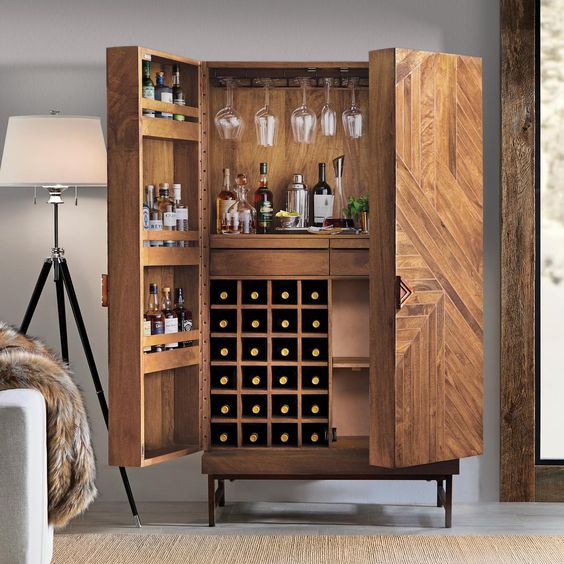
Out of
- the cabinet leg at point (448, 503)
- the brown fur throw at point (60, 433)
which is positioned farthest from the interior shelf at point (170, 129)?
the cabinet leg at point (448, 503)

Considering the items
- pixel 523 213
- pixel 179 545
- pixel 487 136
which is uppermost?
pixel 487 136

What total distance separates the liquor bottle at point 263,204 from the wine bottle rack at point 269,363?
0.25 m

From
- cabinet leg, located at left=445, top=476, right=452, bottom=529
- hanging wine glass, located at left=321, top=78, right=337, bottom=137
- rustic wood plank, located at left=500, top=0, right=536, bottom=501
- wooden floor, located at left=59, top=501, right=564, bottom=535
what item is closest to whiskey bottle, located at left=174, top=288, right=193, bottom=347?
wooden floor, located at left=59, top=501, right=564, bottom=535

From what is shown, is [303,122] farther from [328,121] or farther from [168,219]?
A: [168,219]

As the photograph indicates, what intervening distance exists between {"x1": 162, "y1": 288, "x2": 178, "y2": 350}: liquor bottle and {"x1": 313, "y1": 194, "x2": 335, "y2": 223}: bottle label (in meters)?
0.76

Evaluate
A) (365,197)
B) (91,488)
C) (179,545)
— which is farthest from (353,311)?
(91,488)

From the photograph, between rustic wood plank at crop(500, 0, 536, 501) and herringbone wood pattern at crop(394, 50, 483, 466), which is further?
rustic wood plank at crop(500, 0, 536, 501)

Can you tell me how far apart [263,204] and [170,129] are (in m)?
0.55

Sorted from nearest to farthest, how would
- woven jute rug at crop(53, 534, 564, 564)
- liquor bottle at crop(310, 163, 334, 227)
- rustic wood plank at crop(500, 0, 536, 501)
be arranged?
woven jute rug at crop(53, 534, 564, 564), liquor bottle at crop(310, 163, 334, 227), rustic wood plank at crop(500, 0, 536, 501)

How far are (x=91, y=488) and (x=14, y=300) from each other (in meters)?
1.53

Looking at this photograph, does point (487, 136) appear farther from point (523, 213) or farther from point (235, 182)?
point (235, 182)

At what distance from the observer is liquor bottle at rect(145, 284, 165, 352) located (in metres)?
4.04

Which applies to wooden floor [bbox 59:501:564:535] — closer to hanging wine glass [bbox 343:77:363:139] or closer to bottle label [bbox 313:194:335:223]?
bottle label [bbox 313:194:335:223]

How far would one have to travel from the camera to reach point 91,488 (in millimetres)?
3350
